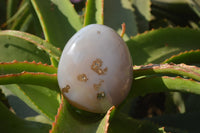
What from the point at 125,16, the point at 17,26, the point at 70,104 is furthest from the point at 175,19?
the point at 70,104

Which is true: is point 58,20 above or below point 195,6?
above

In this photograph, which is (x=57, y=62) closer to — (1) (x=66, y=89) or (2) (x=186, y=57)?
(1) (x=66, y=89)

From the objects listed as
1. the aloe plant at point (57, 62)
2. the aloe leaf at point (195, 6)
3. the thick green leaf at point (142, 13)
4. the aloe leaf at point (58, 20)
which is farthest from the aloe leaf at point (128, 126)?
the aloe leaf at point (195, 6)

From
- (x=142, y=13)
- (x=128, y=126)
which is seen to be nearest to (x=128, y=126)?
(x=128, y=126)

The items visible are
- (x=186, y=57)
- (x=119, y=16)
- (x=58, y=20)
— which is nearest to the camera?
(x=186, y=57)

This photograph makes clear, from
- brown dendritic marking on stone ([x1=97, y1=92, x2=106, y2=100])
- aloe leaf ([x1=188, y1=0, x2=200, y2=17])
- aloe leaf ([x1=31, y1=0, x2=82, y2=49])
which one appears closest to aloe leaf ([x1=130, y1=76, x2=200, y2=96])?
brown dendritic marking on stone ([x1=97, y1=92, x2=106, y2=100])

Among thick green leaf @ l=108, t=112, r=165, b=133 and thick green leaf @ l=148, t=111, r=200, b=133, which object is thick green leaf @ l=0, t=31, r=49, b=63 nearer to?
thick green leaf @ l=108, t=112, r=165, b=133

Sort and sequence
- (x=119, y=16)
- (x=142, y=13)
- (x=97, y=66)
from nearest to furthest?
(x=97, y=66) → (x=119, y=16) → (x=142, y=13)
